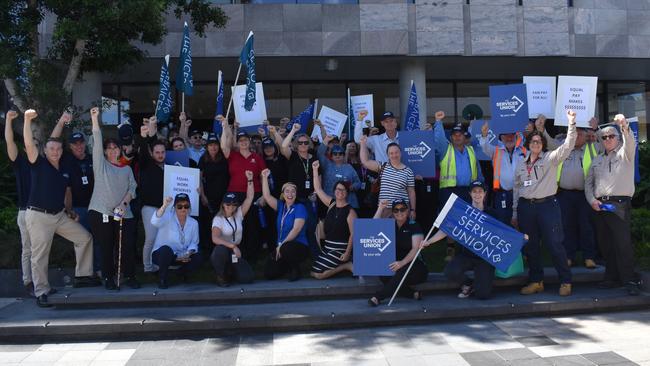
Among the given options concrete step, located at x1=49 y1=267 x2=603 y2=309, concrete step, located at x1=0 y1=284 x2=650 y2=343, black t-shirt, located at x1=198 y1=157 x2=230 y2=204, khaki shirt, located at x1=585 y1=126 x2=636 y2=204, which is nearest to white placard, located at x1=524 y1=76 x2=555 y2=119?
khaki shirt, located at x1=585 y1=126 x2=636 y2=204

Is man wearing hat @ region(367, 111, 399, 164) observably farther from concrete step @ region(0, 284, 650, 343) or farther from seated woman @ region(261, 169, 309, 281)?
concrete step @ region(0, 284, 650, 343)

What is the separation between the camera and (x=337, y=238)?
296 inches

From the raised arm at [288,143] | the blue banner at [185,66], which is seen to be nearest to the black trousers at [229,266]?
the raised arm at [288,143]

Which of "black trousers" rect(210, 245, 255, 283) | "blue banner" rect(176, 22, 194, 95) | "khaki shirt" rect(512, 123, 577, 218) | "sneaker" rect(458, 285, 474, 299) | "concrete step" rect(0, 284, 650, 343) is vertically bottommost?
"concrete step" rect(0, 284, 650, 343)

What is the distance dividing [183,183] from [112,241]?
1199 millimetres

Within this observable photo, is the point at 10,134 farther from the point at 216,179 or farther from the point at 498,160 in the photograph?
the point at 498,160

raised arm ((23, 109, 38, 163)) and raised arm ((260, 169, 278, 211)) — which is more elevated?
raised arm ((23, 109, 38, 163))

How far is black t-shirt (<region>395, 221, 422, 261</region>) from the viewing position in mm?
6891

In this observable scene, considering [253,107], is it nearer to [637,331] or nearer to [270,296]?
[270,296]

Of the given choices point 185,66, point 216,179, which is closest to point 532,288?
point 216,179

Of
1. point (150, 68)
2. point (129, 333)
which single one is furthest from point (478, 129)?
point (150, 68)

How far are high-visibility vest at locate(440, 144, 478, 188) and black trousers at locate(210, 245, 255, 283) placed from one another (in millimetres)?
3005

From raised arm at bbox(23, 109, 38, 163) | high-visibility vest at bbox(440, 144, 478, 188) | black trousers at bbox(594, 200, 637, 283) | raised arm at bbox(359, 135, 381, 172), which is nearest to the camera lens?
raised arm at bbox(23, 109, 38, 163)

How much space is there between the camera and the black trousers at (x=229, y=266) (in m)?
Result: 7.23
